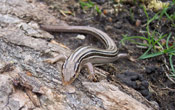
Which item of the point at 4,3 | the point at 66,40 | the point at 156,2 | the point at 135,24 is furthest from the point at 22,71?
the point at 156,2

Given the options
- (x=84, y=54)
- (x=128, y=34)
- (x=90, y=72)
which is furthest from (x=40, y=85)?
(x=128, y=34)

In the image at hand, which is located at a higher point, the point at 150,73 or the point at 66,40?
the point at 66,40

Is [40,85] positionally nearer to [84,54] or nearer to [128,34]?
[84,54]

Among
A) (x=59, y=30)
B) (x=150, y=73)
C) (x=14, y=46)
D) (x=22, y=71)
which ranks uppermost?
(x=59, y=30)

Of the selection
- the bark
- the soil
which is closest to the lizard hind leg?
the bark

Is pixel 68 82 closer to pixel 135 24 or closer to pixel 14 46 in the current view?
pixel 14 46

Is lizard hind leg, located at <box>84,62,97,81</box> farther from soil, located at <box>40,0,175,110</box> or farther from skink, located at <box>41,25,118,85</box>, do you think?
soil, located at <box>40,0,175,110</box>
